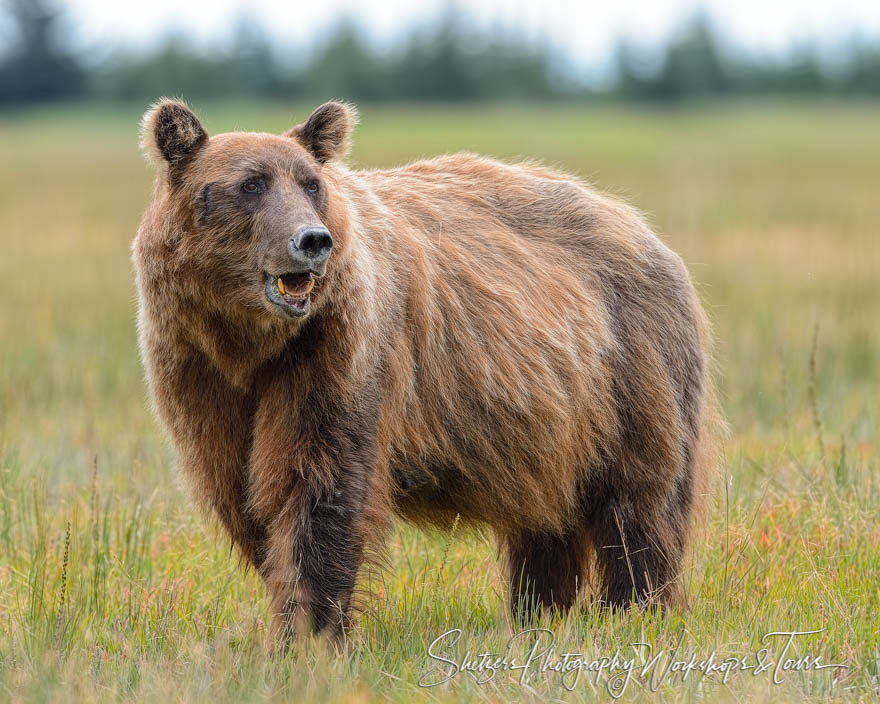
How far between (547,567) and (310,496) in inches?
76.4

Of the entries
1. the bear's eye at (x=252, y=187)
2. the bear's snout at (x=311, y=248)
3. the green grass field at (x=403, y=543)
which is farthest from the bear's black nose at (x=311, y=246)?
the green grass field at (x=403, y=543)

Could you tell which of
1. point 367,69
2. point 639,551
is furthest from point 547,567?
point 367,69

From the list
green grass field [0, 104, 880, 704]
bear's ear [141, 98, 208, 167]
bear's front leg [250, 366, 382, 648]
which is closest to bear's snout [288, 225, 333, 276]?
bear's front leg [250, 366, 382, 648]

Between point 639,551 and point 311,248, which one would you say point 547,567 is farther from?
point 311,248

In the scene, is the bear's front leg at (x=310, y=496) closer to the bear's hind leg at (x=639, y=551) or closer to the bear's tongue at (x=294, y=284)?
the bear's tongue at (x=294, y=284)

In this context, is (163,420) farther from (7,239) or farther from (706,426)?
(7,239)

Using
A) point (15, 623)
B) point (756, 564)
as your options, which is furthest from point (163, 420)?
point (756, 564)

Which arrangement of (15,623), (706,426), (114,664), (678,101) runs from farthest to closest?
(678,101) → (706,426) → (15,623) → (114,664)

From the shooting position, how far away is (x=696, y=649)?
15.4ft

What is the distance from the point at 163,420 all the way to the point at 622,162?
106 ft

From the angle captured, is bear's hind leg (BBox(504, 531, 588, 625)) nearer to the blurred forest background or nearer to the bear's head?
the bear's head

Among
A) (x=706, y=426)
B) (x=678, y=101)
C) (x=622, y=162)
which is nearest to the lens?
(x=706, y=426)

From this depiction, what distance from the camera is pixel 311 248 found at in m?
4.41

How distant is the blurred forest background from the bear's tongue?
6871 centimetres
